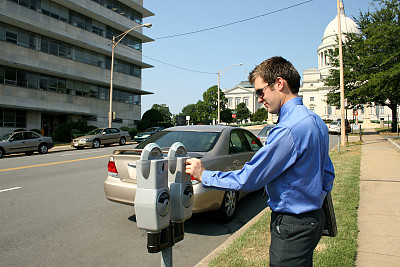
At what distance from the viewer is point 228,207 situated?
203 inches

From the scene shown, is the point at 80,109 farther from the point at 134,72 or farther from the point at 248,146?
the point at 248,146

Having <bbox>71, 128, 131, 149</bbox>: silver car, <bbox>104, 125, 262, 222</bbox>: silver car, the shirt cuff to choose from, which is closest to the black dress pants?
the shirt cuff

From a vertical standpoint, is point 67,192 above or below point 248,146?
below

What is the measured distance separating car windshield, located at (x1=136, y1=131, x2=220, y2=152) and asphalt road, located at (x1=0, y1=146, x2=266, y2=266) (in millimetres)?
1117

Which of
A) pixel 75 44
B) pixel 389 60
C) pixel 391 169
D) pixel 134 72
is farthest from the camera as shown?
pixel 134 72

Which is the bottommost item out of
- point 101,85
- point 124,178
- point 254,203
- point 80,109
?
point 254,203

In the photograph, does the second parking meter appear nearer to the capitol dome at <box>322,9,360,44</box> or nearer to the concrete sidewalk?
the concrete sidewalk

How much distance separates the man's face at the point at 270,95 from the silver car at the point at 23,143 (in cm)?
1808

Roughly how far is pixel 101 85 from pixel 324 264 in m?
36.0

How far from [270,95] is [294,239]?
85 centimetres

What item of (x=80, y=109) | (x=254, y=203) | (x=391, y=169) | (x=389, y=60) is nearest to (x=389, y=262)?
(x=254, y=203)

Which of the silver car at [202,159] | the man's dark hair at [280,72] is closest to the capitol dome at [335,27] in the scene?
the silver car at [202,159]

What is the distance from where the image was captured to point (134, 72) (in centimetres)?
4094

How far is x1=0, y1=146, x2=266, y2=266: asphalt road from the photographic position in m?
3.85
